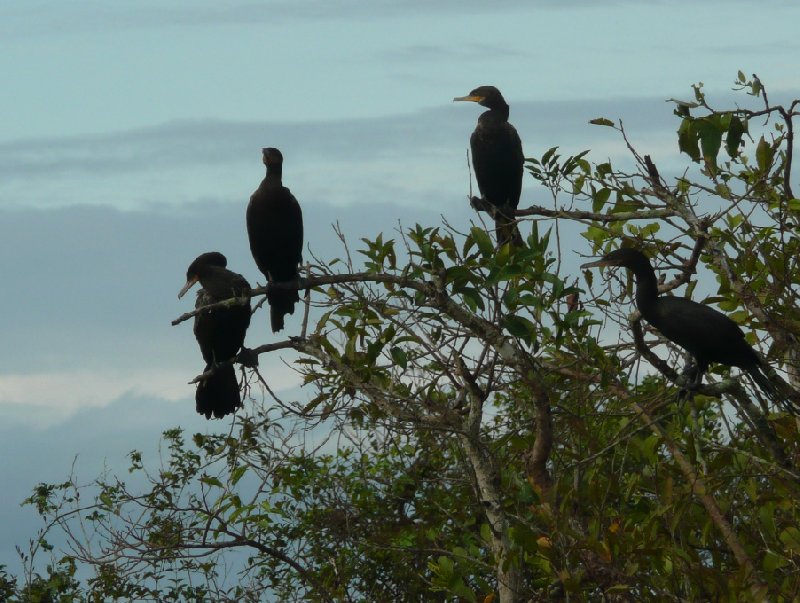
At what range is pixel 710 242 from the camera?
15.9ft

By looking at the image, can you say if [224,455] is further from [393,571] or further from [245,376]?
[393,571]

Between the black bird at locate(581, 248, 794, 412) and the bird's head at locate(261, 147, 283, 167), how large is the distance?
2.79m

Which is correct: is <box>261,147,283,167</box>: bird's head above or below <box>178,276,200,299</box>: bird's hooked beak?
above

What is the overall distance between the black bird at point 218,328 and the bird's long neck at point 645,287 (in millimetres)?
2796

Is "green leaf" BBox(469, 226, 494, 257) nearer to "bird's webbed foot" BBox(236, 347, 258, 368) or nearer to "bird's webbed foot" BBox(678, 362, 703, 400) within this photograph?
"bird's webbed foot" BBox(678, 362, 703, 400)

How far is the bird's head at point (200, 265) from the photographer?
24.2ft

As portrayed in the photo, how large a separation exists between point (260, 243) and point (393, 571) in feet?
7.49

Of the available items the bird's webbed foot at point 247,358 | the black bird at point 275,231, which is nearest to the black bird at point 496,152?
the black bird at point 275,231

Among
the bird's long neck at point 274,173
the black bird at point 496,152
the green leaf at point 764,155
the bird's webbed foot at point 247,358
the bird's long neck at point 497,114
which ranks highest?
the bird's long neck at point 497,114

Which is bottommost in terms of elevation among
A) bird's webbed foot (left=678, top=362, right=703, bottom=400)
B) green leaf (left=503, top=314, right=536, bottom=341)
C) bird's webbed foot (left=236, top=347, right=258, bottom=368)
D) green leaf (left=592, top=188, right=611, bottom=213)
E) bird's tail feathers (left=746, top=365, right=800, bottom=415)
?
bird's tail feathers (left=746, top=365, right=800, bottom=415)

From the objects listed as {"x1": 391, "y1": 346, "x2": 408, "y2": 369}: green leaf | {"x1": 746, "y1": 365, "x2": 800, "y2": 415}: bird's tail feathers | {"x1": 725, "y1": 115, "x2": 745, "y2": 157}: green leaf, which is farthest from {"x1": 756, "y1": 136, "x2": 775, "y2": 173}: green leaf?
{"x1": 391, "y1": 346, "x2": 408, "y2": 369}: green leaf

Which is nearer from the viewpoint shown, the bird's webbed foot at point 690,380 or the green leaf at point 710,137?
the green leaf at point 710,137

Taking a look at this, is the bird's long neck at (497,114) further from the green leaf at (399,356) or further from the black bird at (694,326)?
the green leaf at (399,356)

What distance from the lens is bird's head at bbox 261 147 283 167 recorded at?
7.34 meters
